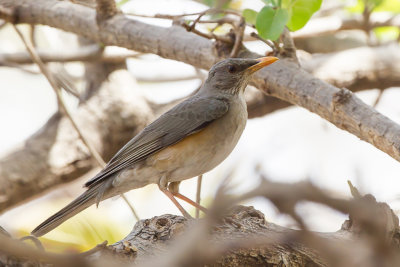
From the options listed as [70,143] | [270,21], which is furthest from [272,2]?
[70,143]

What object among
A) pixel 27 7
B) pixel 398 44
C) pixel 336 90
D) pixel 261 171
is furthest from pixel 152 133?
pixel 398 44

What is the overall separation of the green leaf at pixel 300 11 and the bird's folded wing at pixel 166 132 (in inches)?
32.3

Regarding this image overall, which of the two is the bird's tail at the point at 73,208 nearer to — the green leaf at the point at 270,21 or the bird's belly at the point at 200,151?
the bird's belly at the point at 200,151

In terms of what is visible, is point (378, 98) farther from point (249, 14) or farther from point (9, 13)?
point (9, 13)

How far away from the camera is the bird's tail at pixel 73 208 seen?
3.71 metres

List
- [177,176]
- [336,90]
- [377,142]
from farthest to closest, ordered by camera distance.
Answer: [177,176] < [336,90] < [377,142]

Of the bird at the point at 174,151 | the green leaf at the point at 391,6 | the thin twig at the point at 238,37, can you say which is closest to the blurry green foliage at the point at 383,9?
the green leaf at the point at 391,6

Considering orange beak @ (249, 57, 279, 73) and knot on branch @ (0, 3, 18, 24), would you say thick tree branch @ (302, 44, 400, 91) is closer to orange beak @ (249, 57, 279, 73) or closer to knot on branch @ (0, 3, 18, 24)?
orange beak @ (249, 57, 279, 73)

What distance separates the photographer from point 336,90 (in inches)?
147

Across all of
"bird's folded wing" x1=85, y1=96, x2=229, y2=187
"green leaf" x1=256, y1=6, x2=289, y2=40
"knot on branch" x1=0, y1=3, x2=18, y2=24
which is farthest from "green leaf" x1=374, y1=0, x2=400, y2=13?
"knot on branch" x1=0, y1=3, x2=18, y2=24

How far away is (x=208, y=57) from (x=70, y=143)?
1.59 meters

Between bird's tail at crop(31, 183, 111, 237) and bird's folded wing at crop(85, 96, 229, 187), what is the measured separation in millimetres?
60

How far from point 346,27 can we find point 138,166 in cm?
325

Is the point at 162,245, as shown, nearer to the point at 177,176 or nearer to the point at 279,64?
the point at 177,176
